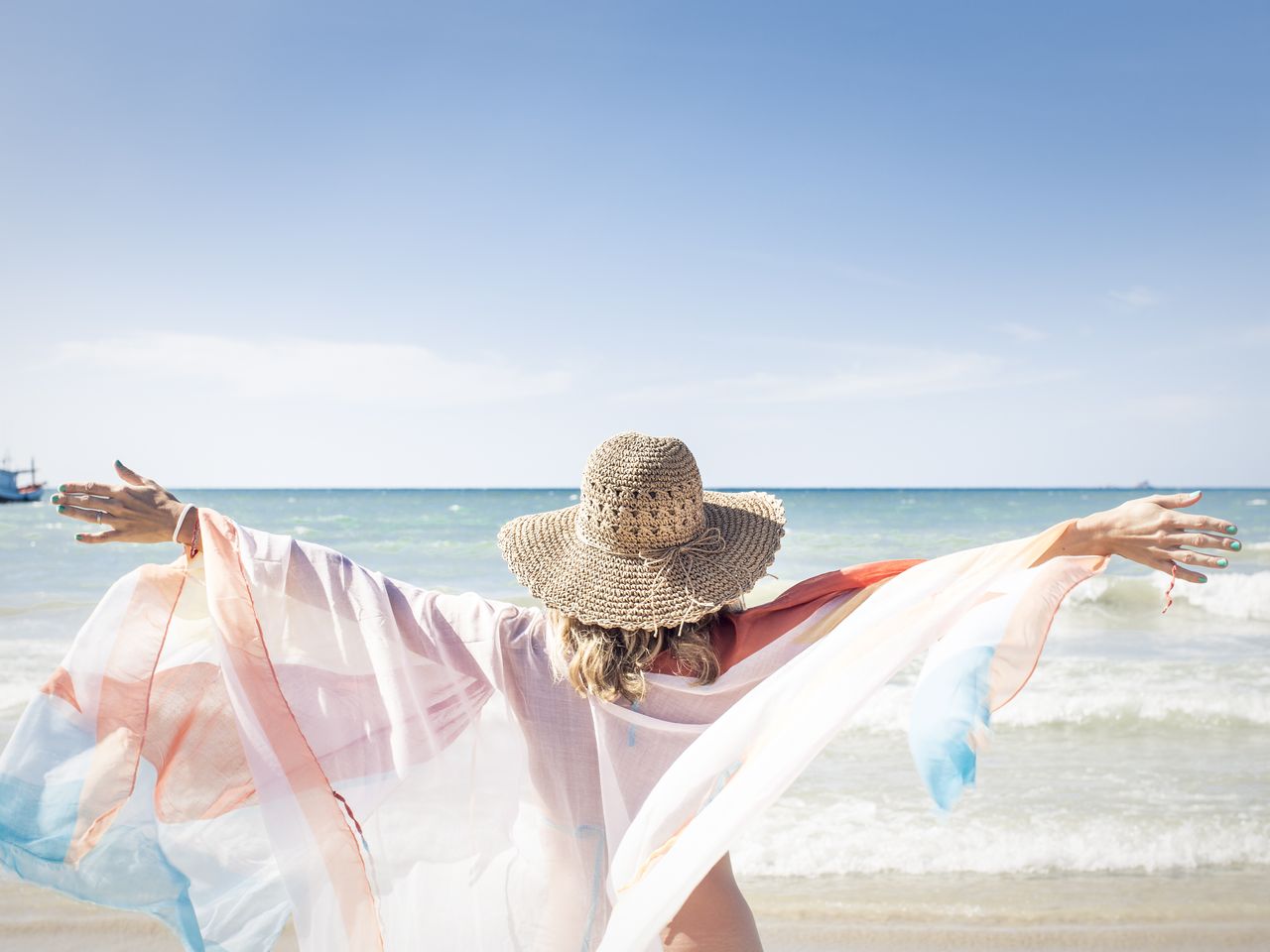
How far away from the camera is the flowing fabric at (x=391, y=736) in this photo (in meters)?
1.97

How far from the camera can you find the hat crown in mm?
1977

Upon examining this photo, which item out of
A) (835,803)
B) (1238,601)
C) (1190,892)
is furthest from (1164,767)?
(1238,601)

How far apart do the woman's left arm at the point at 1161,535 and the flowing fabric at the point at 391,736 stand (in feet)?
0.23

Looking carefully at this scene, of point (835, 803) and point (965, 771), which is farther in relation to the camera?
point (835, 803)

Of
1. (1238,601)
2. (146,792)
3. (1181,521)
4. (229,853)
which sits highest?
(1181,521)

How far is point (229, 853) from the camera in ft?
7.13

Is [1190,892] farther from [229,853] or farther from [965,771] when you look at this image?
[229,853]

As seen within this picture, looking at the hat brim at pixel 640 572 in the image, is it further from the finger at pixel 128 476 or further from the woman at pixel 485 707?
the finger at pixel 128 476

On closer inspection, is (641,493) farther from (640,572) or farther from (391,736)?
(391,736)

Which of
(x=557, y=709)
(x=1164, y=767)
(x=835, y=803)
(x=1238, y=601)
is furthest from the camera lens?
(x=1238, y=601)

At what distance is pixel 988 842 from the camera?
402cm

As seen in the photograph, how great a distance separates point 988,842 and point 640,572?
114 inches

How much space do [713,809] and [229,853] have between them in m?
1.18

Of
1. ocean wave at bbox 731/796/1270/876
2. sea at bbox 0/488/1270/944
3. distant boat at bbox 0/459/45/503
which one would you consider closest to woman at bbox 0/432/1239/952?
sea at bbox 0/488/1270/944
